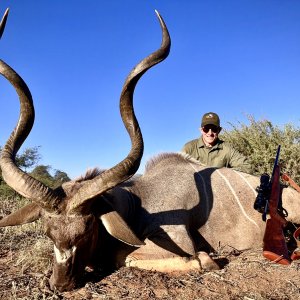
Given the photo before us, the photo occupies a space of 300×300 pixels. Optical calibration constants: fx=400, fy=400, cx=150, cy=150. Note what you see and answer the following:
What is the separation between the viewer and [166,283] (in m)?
2.92

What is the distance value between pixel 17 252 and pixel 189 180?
6.06 ft

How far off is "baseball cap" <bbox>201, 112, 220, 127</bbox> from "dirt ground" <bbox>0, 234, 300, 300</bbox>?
2105 millimetres

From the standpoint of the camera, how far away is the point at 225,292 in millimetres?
2758

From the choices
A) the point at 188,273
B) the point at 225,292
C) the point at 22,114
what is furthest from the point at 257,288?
the point at 22,114

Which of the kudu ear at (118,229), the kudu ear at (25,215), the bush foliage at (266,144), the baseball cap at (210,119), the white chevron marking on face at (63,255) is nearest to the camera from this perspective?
the white chevron marking on face at (63,255)

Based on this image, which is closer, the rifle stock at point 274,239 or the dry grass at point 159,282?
the dry grass at point 159,282

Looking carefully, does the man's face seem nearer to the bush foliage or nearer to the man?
the man

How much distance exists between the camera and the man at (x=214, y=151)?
5.20 meters

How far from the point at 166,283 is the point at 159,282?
53 mm

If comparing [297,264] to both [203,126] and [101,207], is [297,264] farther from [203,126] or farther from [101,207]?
[203,126]

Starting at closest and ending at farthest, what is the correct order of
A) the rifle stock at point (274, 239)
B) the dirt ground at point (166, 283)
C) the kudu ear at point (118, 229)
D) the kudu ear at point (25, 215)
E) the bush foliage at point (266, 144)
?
the dirt ground at point (166, 283) → the kudu ear at point (118, 229) → the kudu ear at point (25, 215) → the rifle stock at point (274, 239) → the bush foliage at point (266, 144)

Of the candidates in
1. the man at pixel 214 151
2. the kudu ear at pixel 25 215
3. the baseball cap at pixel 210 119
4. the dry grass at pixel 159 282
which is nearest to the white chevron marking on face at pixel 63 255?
the dry grass at pixel 159 282

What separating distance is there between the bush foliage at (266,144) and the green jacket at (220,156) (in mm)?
1295

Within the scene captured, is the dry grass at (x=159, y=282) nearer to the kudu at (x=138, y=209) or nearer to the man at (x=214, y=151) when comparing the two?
the kudu at (x=138, y=209)
